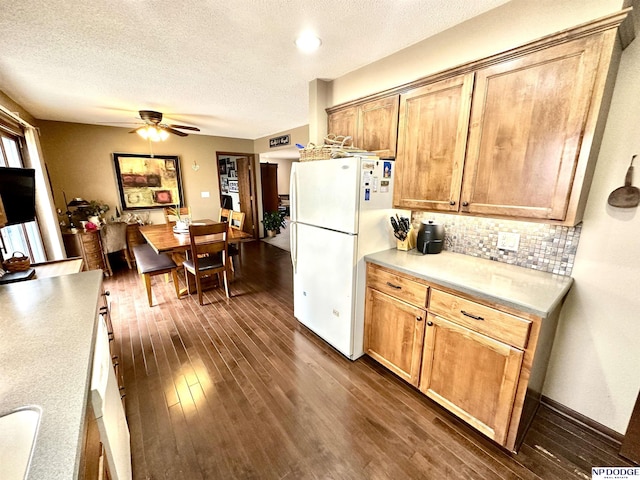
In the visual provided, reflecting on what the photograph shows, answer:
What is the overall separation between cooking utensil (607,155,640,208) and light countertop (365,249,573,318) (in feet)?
1.52

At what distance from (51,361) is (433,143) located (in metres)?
2.16

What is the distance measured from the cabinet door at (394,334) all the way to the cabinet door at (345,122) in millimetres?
1367

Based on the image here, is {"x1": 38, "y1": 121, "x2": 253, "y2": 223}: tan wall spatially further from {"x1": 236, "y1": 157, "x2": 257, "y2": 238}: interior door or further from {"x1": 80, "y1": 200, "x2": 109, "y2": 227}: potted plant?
{"x1": 236, "y1": 157, "x2": 257, "y2": 238}: interior door

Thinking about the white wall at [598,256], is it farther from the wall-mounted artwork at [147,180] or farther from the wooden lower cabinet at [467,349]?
the wall-mounted artwork at [147,180]

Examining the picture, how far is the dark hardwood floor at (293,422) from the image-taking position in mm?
1343

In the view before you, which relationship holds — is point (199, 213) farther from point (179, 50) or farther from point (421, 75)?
point (421, 75)

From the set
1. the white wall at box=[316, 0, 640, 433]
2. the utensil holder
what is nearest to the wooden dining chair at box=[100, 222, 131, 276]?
the utensil holder

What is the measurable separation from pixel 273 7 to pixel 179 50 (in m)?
0.87

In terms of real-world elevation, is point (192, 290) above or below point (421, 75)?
below

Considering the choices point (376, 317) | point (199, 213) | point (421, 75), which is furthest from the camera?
point (199, 213)

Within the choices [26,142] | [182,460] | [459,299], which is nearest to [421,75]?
[459,299]

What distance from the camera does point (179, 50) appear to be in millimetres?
1833

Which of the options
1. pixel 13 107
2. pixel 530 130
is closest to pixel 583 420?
pixel 530 130

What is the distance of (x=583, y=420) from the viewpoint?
5.17 feet
